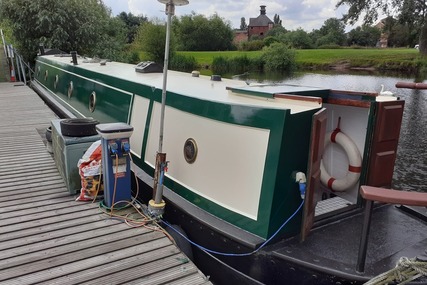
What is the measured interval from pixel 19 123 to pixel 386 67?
28.7 meters

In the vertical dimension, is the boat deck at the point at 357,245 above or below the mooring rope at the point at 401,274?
below

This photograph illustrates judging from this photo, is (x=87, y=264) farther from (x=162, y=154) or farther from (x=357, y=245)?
(x=357, y=245)

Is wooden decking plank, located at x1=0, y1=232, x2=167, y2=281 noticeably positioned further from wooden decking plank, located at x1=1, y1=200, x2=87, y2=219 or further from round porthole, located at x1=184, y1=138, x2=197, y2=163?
wooden decking plank, located at x1=1, y1=200, x2=87, y2=219

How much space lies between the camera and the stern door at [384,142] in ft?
10.8

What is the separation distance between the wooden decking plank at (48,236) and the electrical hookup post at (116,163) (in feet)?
0.84

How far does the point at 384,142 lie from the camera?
3.43m

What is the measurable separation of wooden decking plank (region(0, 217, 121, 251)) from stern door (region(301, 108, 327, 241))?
1.82 meters

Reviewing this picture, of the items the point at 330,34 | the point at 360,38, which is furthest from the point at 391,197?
the point at 360,38

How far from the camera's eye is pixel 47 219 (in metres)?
3.65

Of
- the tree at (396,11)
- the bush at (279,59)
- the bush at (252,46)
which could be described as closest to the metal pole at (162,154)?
the tree at (396,11)

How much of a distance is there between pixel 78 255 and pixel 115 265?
35 cm

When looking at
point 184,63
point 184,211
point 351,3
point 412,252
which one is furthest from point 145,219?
point 184,63

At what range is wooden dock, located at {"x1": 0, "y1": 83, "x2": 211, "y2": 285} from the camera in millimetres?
2811

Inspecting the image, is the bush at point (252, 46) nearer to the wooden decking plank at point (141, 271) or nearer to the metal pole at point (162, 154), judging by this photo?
the metal pole at point (162, 154)
